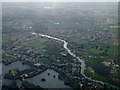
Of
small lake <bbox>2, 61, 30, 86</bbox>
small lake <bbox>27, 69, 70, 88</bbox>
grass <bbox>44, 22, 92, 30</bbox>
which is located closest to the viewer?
small lake <bbox>27, 69, 70, 88</bbox>

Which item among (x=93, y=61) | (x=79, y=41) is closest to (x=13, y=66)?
(x=93, y=61)

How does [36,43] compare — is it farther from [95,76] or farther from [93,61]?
[95,76]

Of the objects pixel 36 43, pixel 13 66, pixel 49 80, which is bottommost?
pixel 49 80

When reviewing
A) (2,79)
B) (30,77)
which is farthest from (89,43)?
(2,79)

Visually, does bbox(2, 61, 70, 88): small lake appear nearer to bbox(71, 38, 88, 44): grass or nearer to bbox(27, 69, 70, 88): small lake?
bbox(27, 69, 70, 88): small lake

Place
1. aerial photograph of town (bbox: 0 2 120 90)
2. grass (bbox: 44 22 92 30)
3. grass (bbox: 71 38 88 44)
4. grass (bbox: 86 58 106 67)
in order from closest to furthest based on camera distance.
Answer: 1. aerial photograph of town (bbox: 0 2 120 90)
2. grass (bbox: 86 58 106 67)
3. grass (bbox: 71 38 88 44)
4. grass (bbox: 44 22 92 30)

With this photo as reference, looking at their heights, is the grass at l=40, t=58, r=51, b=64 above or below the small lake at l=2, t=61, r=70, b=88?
above

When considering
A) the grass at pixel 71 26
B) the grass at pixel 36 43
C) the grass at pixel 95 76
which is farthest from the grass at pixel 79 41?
the grass at pixel 95 76

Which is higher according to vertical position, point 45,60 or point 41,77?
point 45,60

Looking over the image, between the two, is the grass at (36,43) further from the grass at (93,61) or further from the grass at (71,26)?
the grass at (71,26)

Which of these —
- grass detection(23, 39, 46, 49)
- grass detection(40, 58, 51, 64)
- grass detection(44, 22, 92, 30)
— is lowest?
grass detection(40, 58, 51, 64)

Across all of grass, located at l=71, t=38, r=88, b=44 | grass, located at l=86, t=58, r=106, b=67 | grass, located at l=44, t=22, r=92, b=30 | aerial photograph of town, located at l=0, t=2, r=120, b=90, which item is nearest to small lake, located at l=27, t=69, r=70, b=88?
aerial photograph of town, located at l=0, t=2, r=120, b=90
